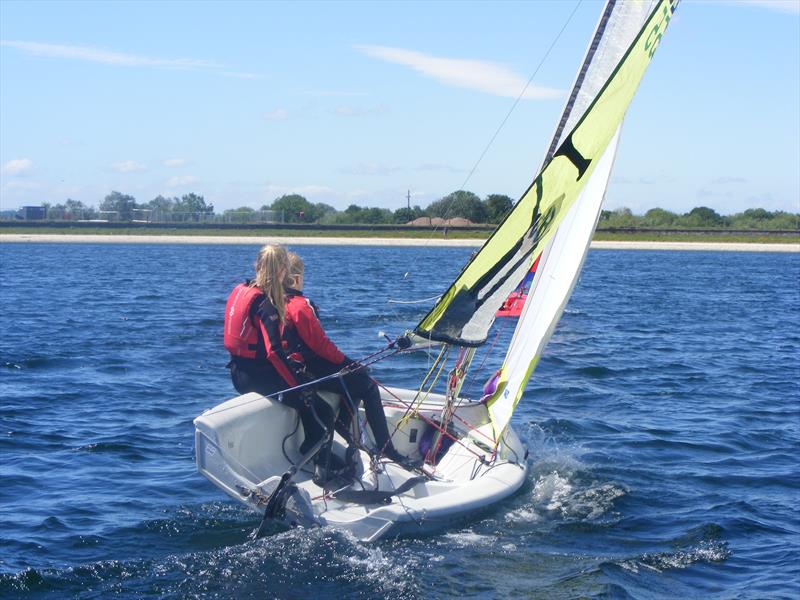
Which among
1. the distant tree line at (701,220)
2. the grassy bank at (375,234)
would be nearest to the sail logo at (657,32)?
the grassy bank at (375,234)

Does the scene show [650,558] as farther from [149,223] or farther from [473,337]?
[149,223]

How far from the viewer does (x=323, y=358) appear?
5.54m

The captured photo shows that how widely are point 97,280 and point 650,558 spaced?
23.6 metres

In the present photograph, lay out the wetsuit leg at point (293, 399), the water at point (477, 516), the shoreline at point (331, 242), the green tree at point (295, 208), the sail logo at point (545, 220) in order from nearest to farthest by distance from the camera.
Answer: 1. the water at point (477, 516)
2. the wetsuit leg at point (293, 399)
3. the sail logo at point (545, 220)
4. the shoreline at point (331, 242)
5. the green tree at point (295, 208)

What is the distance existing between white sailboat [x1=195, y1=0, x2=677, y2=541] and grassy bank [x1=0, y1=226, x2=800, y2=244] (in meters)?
51.3

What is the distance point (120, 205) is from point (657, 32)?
79351 mm

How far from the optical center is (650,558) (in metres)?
5.41

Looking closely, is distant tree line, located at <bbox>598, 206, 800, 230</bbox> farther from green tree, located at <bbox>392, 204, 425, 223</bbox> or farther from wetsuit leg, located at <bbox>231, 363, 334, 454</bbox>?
wetsuit leg, located at <bbox>231, 363, 334, 454</bbox>

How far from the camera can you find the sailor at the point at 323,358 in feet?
17.6

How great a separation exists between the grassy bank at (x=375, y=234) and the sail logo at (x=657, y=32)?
2033 inches

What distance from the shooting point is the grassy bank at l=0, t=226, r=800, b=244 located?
60.7 metres

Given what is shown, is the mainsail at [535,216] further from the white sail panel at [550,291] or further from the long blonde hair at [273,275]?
the long blonde hair at [273,275]

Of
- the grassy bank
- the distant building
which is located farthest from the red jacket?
the distant building

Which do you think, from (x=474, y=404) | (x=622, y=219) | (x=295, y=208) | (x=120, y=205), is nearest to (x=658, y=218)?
(x=622, y=219)
